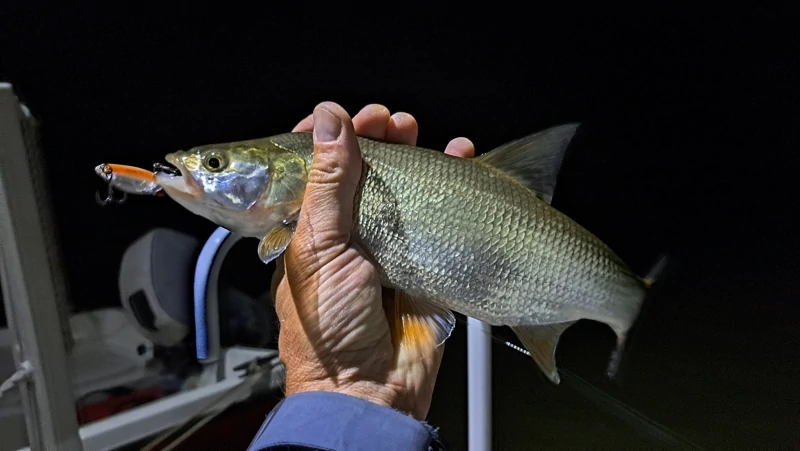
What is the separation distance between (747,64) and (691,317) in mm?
2097

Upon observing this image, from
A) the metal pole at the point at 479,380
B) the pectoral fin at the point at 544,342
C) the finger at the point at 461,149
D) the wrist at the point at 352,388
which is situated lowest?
the metal pole at the point at 479,380

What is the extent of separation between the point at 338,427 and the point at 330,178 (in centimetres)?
48

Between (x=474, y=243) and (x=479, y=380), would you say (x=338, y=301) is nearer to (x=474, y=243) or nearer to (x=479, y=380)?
(x=474, y=243)

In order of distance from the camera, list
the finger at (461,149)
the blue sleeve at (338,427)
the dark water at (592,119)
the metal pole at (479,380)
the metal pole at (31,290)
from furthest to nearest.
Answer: the dark water at (592,119) → the metal pole at (479,380) → the metal pole at (31,290) → the finger at (461,149) → the blue sleeve at (338,427)

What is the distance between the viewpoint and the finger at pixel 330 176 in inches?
40.0

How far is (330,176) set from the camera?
1.01 metres

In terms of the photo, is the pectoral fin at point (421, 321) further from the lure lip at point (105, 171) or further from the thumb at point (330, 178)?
the lure lip at point (105, 171)

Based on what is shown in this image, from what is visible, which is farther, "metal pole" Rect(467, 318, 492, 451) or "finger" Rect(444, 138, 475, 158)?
"metal pole" Rect(467, 318, 492, 451)

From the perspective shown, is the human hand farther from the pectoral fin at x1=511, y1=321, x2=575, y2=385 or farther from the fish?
the pectoral fin at x1=511, y1=321, x2=575, y2=385

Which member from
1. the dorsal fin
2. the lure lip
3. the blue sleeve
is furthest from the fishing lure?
the dorsal fin

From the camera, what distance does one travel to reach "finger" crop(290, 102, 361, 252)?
1016 mm

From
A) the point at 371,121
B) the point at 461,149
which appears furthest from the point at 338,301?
the point at 461,149

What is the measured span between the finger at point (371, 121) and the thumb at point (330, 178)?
0.83 ft

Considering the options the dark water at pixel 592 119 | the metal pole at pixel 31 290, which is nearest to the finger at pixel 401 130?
the metal pole at pixel 31 290
